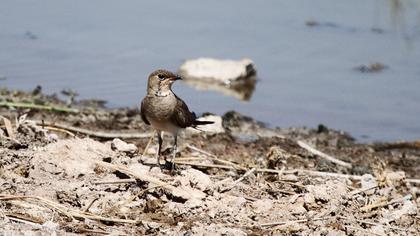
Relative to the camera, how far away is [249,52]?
1362 centimetres

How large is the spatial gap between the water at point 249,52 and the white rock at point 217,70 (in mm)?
255

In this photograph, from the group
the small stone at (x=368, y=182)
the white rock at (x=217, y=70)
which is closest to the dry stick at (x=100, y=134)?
the small stone at (x=368, y=182)

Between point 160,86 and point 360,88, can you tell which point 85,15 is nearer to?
point 360,88

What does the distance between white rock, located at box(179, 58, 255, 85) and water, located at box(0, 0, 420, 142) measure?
0.84 ft

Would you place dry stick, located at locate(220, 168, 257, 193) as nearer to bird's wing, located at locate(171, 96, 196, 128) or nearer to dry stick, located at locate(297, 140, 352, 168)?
bird's wing, located at locate(171, 96, 196, 128)

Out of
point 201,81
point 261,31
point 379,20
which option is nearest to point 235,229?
point 201,81

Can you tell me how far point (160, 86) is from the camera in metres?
6.73

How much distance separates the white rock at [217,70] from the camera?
1229cm

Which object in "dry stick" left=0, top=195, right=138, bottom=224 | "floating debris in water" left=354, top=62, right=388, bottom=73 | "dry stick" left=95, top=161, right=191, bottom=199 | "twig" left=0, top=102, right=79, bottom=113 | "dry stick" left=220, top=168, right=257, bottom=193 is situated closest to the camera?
"dry stick" left=0, top=195, right=138, bottom=224

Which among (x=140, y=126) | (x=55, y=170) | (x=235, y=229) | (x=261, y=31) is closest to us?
(x=235, y=229)

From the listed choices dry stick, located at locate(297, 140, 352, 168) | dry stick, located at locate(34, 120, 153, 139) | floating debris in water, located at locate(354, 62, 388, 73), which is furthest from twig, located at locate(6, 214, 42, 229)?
floating debris in water, located at locate(354, 62, 388, 73)

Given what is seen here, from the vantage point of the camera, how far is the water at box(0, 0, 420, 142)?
37.0 feet

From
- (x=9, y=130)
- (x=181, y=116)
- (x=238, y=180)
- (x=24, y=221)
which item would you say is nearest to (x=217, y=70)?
(x=181, y=116)

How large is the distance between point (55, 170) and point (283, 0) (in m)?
10.8
